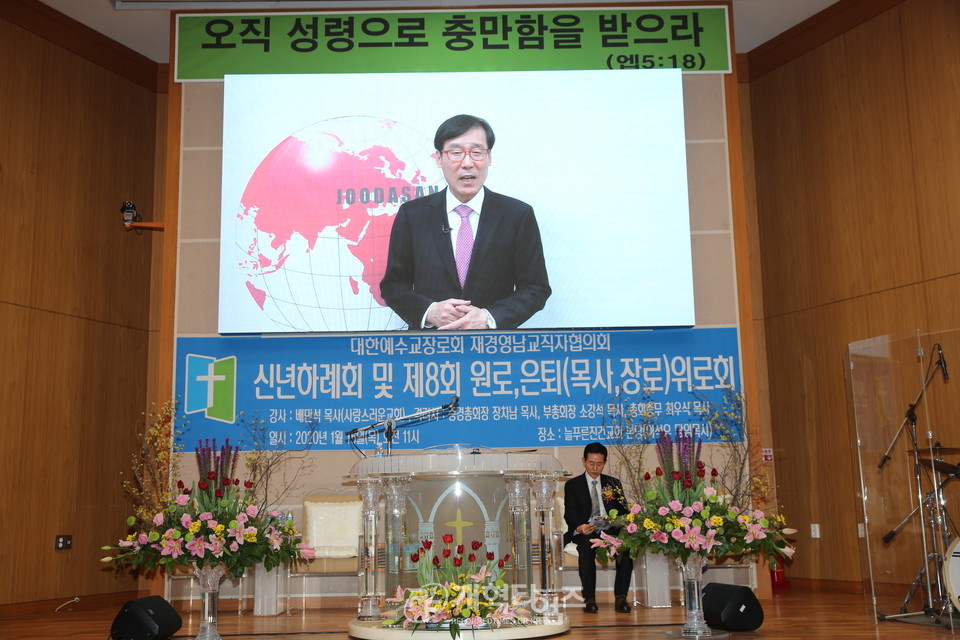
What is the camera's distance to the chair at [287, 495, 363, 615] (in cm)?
694

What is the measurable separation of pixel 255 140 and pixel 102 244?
1.90 meters

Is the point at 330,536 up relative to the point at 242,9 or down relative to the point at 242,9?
down

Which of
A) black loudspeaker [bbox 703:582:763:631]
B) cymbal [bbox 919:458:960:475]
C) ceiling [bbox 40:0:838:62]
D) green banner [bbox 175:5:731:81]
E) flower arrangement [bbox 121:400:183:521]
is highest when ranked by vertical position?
ceiling [bbox 40:0:838:62]

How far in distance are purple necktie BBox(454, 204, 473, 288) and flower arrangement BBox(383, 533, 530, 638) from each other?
279 cm

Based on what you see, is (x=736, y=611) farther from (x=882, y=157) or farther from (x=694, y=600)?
(x=882, y=157)

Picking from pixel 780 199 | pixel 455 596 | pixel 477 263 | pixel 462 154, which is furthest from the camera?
pixel 780 199

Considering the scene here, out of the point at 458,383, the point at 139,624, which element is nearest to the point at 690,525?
the point at 458,383

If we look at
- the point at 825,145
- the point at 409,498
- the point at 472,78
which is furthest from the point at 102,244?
the point at 825,145

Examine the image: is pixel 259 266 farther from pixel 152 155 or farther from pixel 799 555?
pixel 799 555

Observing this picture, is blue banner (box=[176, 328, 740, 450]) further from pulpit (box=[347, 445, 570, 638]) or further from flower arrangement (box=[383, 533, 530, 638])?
flower arrangement (box=[383, 533, 530, 638])

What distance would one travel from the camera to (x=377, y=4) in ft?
26.9

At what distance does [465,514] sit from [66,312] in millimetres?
4418

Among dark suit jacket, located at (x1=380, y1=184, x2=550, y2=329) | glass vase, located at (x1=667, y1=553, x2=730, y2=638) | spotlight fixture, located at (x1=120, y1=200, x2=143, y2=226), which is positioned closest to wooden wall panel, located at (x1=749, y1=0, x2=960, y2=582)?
dark suit jacket, located at (x1=380, y1=184, x2=550, y2=329)

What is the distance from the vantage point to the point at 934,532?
5344 millimetres
